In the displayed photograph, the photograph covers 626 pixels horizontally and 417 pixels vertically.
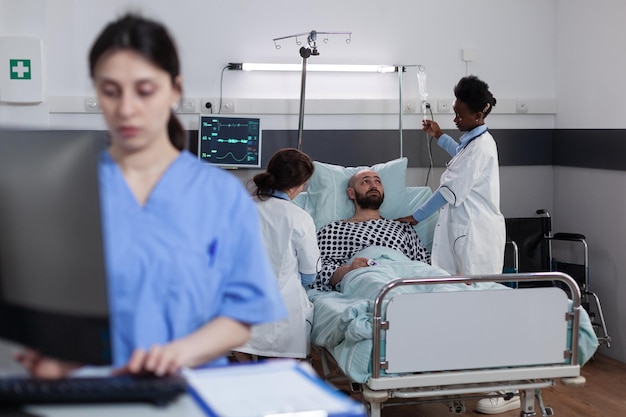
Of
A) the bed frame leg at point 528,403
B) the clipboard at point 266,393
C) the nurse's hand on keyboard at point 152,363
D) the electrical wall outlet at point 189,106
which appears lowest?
the bed frame leg at point 528,403

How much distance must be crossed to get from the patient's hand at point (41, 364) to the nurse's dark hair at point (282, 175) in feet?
7.70

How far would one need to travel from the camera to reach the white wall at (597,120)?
4719 mm

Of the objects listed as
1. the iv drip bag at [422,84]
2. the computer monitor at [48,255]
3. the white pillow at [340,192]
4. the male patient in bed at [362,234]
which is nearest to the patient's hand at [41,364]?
the computer monitor at [48,255]

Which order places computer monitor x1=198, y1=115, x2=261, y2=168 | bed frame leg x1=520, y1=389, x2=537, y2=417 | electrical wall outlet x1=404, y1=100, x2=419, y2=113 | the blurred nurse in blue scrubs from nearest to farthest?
the blurred nurse in blue scrubs, bed frame leg x1=520, y1=389, x2=537, y2=417, computer monitor x1=198, y1=115, x2=261, y2=168, electrical wall outlet x1=404, y1=100, x2=419, y2=113

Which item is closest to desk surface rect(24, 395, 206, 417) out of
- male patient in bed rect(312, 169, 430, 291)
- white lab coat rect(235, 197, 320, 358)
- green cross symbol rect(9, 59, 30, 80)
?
white lab coat rect(235, 197, 320, 358)

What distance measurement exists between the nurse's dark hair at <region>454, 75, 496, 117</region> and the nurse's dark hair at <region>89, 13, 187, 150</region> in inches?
118

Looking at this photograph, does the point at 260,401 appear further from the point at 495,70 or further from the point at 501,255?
the point at 495,70

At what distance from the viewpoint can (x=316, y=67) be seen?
4.86 meters

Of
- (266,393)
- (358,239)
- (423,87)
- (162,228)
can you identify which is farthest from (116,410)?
(423,87)

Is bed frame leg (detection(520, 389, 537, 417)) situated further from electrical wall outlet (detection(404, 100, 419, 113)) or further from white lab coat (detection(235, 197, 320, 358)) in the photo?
electrical wall outlet (detection(404, 100, 419, 113))

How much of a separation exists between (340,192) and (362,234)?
0.34m

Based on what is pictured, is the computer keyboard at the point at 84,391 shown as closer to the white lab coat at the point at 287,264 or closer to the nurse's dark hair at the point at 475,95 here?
the white lab coat at the point at 287,264

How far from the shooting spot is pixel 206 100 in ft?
15.6

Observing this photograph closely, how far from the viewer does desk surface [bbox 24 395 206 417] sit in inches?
45.1
